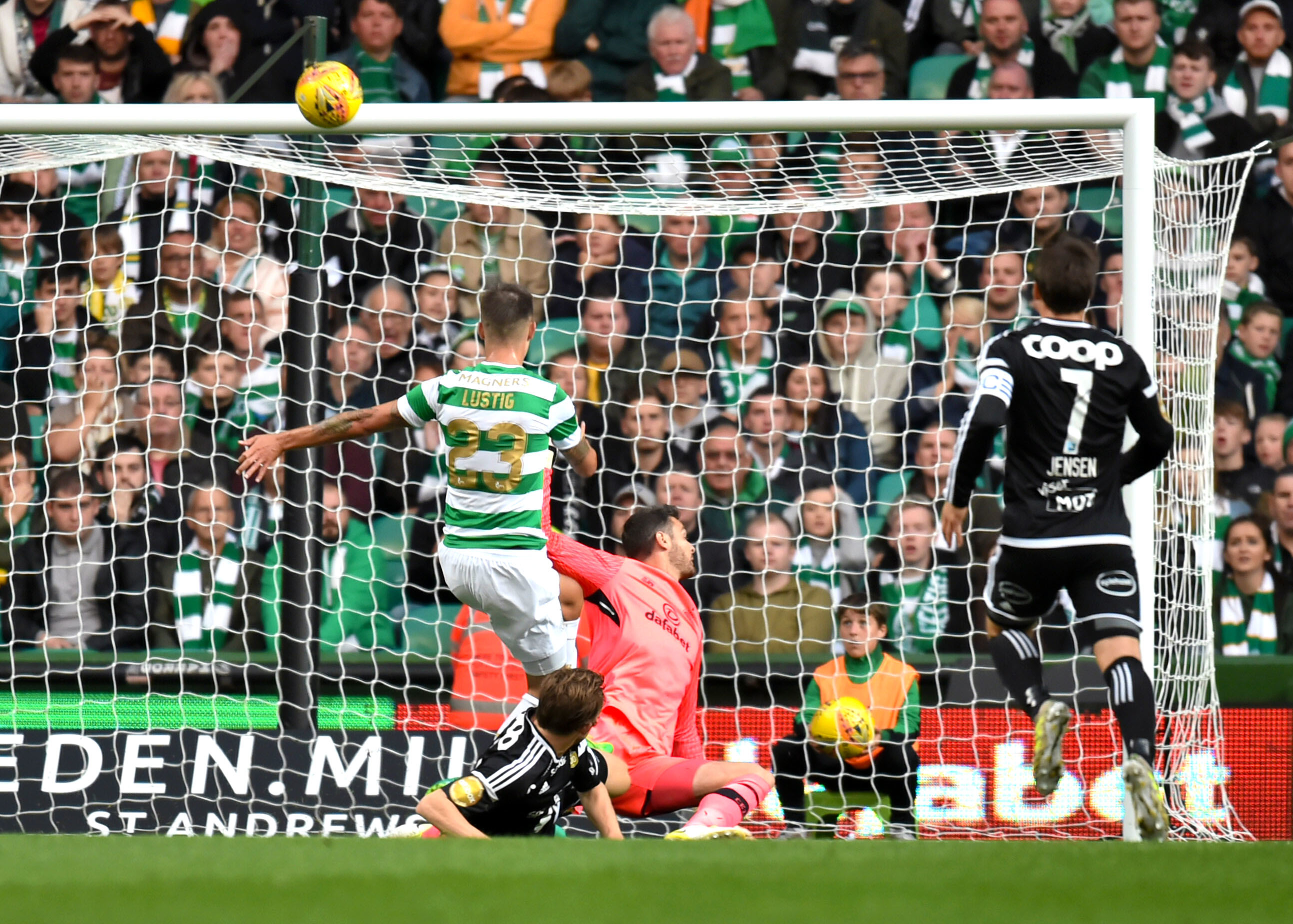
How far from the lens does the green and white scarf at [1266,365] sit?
7.20m

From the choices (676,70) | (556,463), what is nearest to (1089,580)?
(556,463)

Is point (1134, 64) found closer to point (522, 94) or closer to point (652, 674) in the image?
point (522, 94)

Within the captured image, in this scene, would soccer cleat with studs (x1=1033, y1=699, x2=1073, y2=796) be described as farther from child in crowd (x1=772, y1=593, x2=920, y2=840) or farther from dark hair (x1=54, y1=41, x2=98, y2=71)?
dark hair (x1=54, y1=41, x2=98, y2=71)

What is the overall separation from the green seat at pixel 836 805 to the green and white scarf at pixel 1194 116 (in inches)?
154

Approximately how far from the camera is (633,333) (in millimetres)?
7133

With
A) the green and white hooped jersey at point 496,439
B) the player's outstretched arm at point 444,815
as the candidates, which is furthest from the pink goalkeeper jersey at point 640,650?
the player's outstretched arm at point 444,815

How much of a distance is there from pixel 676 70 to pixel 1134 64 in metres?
2.30

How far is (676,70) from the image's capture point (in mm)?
7934

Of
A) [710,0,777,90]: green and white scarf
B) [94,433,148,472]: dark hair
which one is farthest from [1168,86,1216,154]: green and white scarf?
[94,433,148,472]: dark hair

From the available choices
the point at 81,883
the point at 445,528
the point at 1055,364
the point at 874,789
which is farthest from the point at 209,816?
the point at 81,883

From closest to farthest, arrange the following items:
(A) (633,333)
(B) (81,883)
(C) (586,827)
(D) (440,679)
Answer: (B) (81,883) → (C) (586,827) → (D) (440,679) → (A) (633,333)

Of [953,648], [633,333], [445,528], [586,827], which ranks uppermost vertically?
[633,333]

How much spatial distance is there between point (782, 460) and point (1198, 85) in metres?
2.98

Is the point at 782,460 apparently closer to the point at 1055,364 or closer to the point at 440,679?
the point at 440,679
